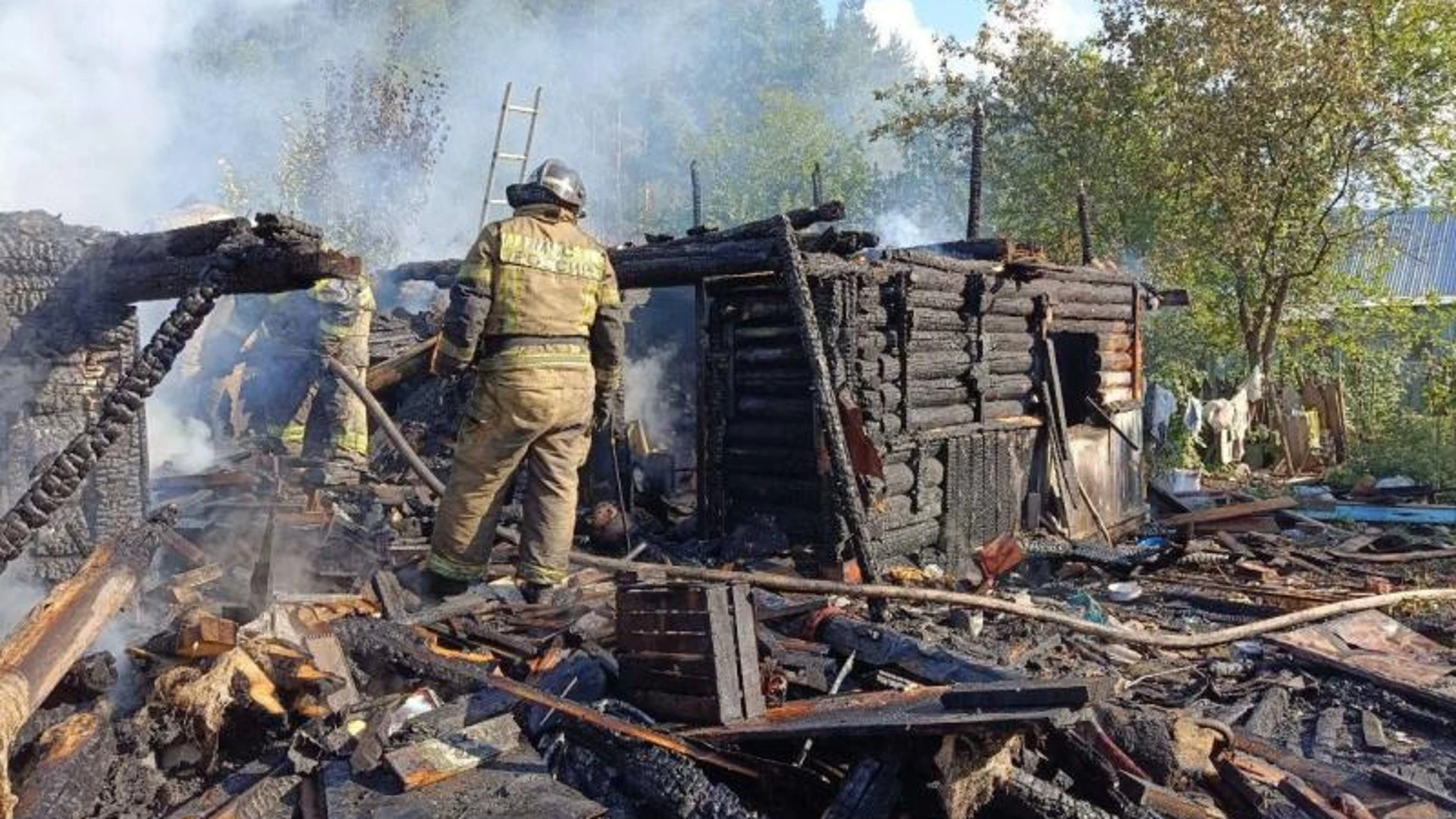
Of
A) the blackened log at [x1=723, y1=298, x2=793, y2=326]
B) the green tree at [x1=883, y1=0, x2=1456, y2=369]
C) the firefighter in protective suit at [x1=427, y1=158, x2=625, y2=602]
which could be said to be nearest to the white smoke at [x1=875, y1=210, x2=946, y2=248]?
the green tree at [x1=883, y1=0, x2=1456, y2=369]

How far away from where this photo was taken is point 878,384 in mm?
8867

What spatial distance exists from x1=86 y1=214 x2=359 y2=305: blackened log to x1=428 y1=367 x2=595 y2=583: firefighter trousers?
1.35m

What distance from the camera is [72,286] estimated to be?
5273 millimetres

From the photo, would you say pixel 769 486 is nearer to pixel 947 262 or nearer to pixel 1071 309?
pixel 947 262

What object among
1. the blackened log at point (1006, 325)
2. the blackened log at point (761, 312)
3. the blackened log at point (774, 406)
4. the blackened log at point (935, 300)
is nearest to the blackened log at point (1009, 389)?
the blackened log at point (1006, 325)

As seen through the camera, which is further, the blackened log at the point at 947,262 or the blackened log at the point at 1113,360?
the blackened log at the point at 1113,360

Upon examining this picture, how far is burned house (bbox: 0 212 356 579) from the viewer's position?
4.71 m

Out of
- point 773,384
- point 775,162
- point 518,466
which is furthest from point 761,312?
point 775,162

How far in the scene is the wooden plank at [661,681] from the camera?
423 centimetres

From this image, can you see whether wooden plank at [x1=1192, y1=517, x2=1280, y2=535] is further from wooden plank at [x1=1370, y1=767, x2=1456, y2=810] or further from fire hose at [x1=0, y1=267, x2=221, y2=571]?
fire hose at [x1=0, y1=267, x2=221, y2=571]

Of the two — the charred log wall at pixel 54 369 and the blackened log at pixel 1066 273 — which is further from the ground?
the blackened log at pixel 1066 273

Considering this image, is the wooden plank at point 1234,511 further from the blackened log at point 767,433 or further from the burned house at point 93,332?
the burned house at point 93,332

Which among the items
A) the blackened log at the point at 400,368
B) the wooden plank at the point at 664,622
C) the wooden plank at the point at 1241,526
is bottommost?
the wooden plank at the point at 1241,526

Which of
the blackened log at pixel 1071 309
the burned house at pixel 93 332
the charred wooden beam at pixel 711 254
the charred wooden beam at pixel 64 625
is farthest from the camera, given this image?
the blackened log at pixel 1071 309
